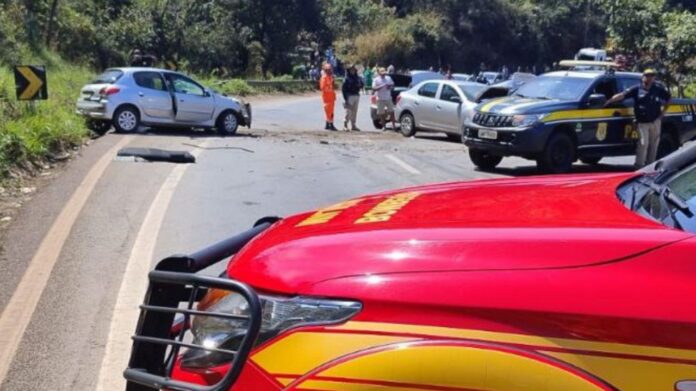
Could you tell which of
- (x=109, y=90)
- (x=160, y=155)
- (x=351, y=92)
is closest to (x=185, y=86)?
(x=109, y=90)

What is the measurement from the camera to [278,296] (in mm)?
2396

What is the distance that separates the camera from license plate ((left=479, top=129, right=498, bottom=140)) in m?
14.5

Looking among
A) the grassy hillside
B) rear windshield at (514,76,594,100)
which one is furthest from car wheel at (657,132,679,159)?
the grassy hillside

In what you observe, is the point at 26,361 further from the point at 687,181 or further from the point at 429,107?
the point at 429,107

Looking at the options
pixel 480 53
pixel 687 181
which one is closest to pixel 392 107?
pixel 687 181

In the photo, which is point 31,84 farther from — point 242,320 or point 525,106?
point 242,320

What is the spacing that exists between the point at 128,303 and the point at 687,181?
4.11 m

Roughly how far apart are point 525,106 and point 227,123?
28.2 feet

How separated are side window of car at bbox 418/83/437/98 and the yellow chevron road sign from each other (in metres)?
9.35

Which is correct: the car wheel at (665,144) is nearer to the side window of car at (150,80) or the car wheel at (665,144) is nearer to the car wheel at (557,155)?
the car wheel at (557,155)

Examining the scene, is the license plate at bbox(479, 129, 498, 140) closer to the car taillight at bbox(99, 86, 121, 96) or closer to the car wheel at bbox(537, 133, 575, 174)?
the car wheel at bbox(537, 133, 575, 174)

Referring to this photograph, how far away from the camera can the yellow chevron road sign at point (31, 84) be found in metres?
15.4

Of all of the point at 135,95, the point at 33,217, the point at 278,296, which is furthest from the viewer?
the point at 135,95

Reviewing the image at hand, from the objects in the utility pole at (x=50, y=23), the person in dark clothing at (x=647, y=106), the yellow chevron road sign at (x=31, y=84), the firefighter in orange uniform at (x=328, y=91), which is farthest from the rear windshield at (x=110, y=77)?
the utility pole at (x=50, y=23)
